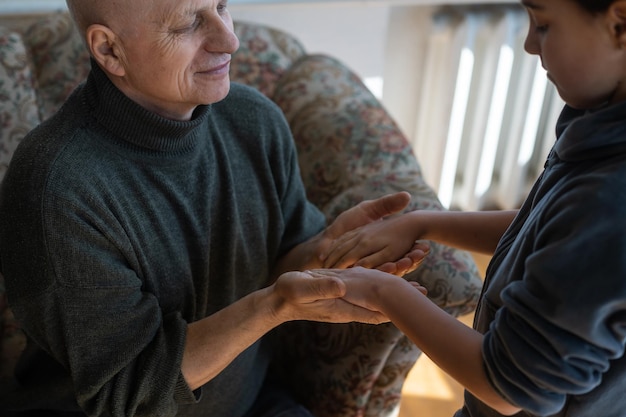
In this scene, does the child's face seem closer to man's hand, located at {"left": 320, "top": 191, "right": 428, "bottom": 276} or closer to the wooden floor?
man's hand, located at {"left": 320, "top": 191, "right": 428, "bottom": 276}

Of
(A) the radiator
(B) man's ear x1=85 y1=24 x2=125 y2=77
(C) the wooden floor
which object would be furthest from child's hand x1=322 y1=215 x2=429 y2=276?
(A) the radiator

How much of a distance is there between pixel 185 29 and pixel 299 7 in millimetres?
1043

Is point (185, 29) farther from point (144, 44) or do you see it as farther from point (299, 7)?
point (299, 7)

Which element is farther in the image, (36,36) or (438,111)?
(438,111)

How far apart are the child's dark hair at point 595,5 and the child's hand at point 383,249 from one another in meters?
0.47

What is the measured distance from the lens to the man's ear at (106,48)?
0.96 meters

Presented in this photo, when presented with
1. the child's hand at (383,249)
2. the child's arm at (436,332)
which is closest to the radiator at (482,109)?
the child's hand at (383,249)

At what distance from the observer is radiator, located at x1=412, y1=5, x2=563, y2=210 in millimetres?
2197

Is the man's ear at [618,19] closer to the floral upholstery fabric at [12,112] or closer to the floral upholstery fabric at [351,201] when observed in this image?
the floral upholstery fabric at [351,201]

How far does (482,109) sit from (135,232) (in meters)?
1.55

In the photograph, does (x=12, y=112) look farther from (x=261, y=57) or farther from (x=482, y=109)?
(x=482, y=109)

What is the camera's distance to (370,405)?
Answer: 131 centimetres

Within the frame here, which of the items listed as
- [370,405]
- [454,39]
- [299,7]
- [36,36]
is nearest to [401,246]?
[370,405]

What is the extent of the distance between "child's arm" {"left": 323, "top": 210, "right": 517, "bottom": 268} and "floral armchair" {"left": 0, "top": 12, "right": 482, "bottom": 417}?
0.19 m
